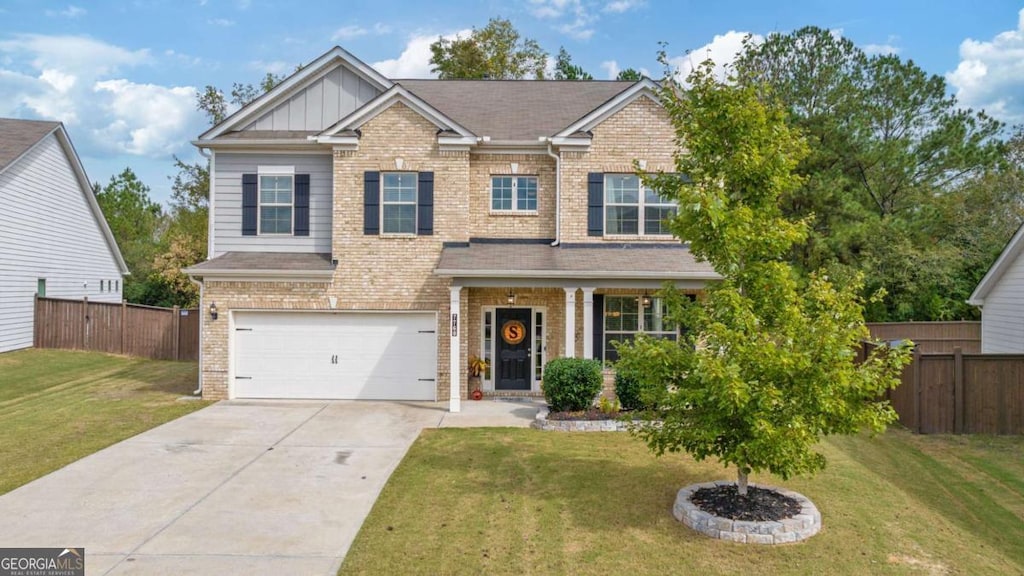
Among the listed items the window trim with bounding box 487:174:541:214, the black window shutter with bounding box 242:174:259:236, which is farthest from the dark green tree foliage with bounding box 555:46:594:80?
the black window shutter with bounding box 242:174:259:236

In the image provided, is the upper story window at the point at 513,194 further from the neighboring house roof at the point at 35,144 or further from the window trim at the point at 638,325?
the neighboring house roof at the point at 35,144

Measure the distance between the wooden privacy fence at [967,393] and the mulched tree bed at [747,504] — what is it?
5464 mm

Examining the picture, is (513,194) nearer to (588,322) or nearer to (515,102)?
(588,322)

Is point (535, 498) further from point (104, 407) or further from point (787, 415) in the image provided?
point (104, 407)

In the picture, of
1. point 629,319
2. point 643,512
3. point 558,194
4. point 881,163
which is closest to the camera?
point 643,512

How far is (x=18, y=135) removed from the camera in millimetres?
21609

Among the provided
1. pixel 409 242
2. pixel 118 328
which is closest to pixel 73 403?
pixel 118 328

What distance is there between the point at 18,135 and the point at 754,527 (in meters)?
25.2

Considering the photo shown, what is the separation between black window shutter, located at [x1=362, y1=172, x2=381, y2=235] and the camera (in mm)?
14797

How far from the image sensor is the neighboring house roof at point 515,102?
1602cm

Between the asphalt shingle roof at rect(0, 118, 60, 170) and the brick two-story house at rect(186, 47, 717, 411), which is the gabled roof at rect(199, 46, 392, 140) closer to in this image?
the brick two-story house at rect(186, 47, 717, 411)

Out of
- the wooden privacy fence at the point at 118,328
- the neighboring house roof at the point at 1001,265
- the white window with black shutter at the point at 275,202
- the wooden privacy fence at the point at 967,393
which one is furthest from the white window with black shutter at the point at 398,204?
the neighboring house roof at the point at 1001,265

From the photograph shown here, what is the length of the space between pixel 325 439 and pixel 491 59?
28129 mm

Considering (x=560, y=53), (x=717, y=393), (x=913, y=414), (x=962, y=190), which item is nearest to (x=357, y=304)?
(x=717, y=393)
